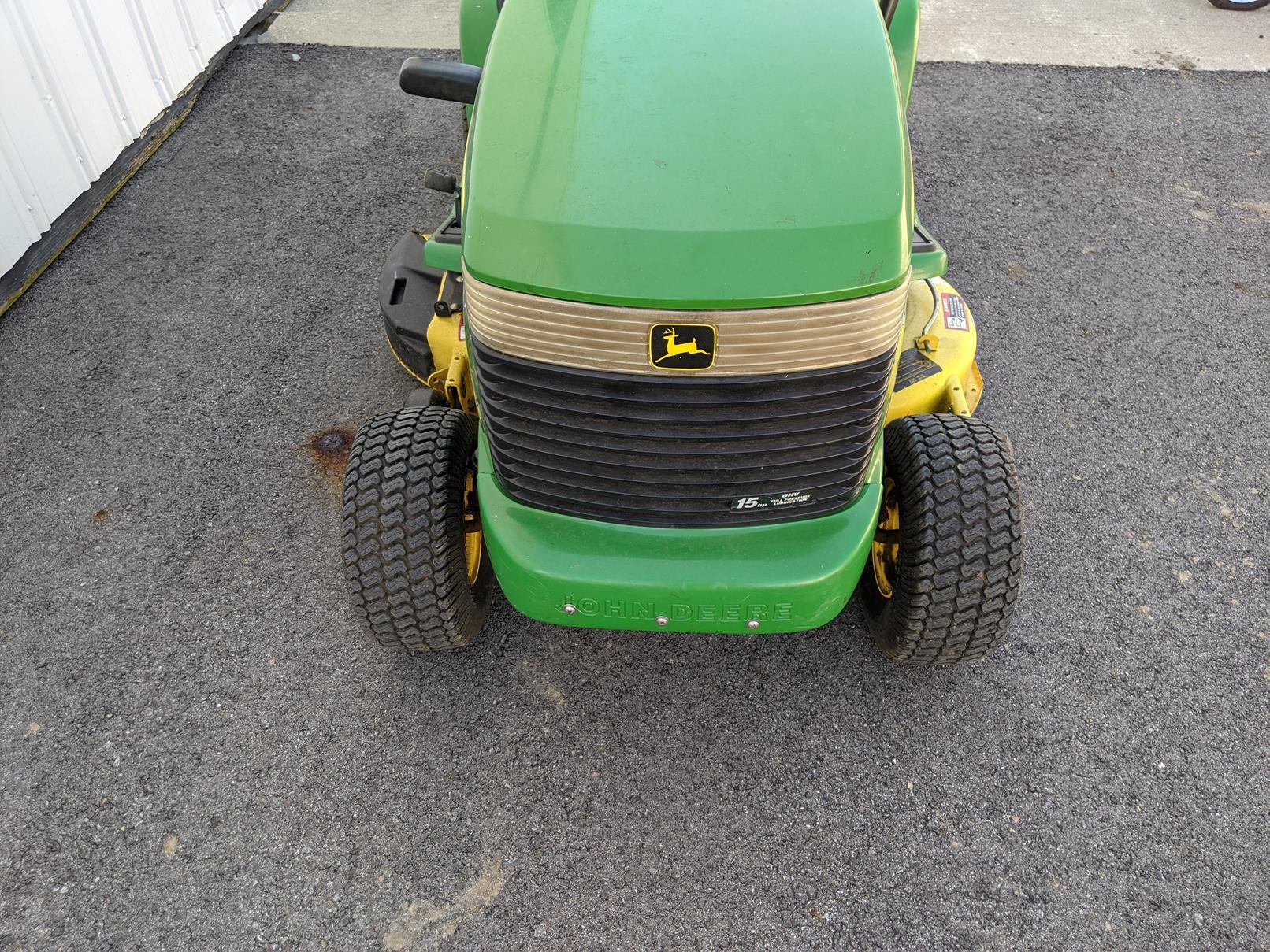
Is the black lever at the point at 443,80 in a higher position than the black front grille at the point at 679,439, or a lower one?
higher

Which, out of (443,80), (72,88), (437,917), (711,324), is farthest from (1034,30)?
(437,917)

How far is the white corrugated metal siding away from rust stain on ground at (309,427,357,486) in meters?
1.72

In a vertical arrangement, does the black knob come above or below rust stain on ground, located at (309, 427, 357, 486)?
above

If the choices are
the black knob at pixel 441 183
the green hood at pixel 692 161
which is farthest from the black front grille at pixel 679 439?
the black knob at pixel 441 183

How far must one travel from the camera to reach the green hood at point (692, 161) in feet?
5.82

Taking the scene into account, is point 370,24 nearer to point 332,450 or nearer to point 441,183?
point 441,183

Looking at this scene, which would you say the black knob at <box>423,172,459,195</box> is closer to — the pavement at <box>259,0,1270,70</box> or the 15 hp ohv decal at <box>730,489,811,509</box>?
the 15 hp ohv decal at <box>730,489,811,509</box>

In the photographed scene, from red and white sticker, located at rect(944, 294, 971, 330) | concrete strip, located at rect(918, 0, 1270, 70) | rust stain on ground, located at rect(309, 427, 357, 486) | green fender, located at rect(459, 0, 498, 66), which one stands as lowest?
rust stain on ground, located at rect(309, 427, 357, 486)

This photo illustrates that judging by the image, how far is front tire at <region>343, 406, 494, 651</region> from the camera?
228 cm

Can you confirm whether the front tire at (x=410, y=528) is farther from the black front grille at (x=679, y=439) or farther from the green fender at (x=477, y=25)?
the green fender at (x=477, y=25)

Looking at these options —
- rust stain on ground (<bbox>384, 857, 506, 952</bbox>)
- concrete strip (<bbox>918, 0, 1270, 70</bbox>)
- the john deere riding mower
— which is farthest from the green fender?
concrete strip (<bbox>918, 0, 1270, 70</bbox>)

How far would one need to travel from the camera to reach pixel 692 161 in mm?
1857

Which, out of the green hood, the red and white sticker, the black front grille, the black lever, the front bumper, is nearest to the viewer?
the green hood

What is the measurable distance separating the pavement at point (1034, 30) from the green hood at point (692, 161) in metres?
3.80
